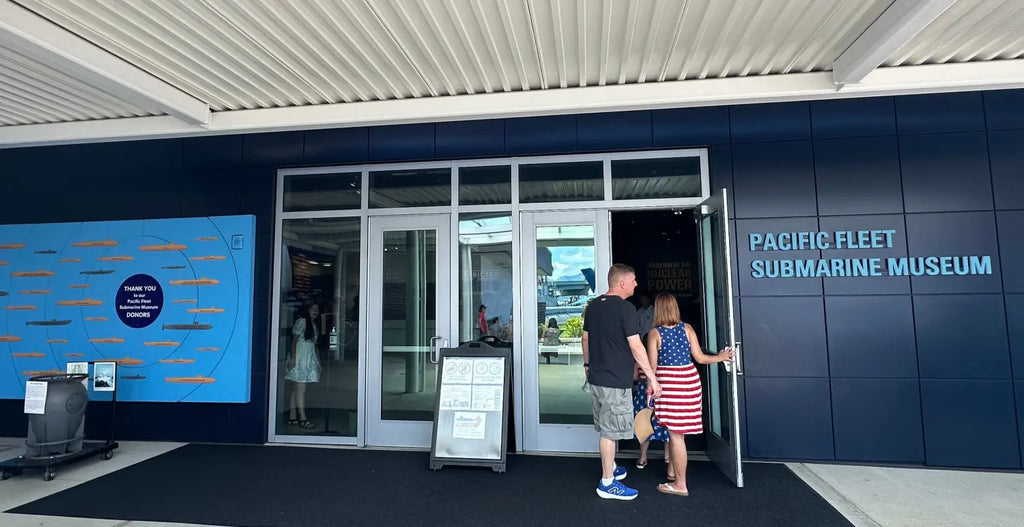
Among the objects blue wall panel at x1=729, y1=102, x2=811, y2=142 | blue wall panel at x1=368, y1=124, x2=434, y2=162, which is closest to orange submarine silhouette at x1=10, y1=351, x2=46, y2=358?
blue wall panel at x1=368, y1=124, x2=434, y2=162

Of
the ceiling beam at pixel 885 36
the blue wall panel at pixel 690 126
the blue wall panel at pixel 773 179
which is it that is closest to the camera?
the ceiling beam at pixel 885 36

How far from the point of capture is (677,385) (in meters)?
3.80

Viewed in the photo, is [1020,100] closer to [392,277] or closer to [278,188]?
[392,277]

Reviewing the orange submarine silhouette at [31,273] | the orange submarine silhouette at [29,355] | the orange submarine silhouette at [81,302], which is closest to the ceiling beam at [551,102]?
the orange submarine silhouette at [31,273]

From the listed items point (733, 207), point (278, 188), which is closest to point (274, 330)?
point (278, 188)

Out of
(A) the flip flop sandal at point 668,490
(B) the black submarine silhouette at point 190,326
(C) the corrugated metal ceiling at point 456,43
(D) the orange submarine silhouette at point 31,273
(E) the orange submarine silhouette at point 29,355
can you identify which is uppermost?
(C) the corrugated metal ceiling at point 456,43

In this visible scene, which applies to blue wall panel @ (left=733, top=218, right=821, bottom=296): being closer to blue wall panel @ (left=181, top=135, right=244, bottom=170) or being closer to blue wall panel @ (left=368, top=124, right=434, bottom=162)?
blue wall panel @ (left=368, top=124, right=434, bottom=162)

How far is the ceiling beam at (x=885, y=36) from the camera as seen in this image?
299 centimetres

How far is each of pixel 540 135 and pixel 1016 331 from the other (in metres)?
4.37

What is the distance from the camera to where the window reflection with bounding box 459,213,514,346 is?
4883 millimetres

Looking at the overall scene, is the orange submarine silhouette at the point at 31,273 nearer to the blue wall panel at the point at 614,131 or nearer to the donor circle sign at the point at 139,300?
the donor circle sign at the point at 139,300

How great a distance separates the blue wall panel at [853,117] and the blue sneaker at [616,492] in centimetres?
349

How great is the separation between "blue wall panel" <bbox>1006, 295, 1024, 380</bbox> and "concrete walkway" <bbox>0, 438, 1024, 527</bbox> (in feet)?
2.83

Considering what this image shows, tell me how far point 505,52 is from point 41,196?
222 inches
